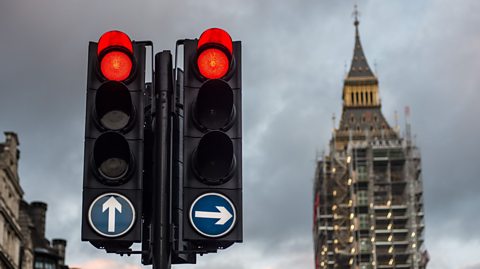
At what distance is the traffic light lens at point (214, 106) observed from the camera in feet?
27.0

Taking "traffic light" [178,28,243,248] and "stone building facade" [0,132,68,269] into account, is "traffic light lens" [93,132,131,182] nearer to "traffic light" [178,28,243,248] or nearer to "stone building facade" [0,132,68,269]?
"traffic light" [178,28,243,248]

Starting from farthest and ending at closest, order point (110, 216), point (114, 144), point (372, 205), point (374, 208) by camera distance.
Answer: point (374, 208) < point (372, 205) < point (114, 144) < point (110, 216)

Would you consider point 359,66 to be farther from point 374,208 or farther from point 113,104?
point 113,104

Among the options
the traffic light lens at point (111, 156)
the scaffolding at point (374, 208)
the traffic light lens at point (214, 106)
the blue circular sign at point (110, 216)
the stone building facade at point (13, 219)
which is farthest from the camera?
the scaffolding at point (374, 208)

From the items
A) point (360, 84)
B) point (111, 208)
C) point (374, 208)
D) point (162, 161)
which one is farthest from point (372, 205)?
point (111, 208)

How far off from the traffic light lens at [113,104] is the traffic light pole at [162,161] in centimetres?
34

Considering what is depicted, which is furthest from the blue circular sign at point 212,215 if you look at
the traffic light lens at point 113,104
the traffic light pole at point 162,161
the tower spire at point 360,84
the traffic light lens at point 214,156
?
the tower spire at point 360,84

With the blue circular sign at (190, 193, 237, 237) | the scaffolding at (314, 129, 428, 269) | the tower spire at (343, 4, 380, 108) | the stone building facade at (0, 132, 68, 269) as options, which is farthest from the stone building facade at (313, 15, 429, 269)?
the blue circular sign at (190, 193, 237, 237)

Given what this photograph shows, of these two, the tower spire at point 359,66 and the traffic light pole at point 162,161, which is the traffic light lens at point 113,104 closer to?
the traffic light pole at point 162,161

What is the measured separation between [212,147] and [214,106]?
368 millimetres

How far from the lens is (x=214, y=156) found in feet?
26.8

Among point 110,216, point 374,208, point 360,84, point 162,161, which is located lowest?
point 110,216

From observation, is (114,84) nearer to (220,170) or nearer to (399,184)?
(220,170)

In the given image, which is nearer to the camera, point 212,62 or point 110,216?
point 110,216
